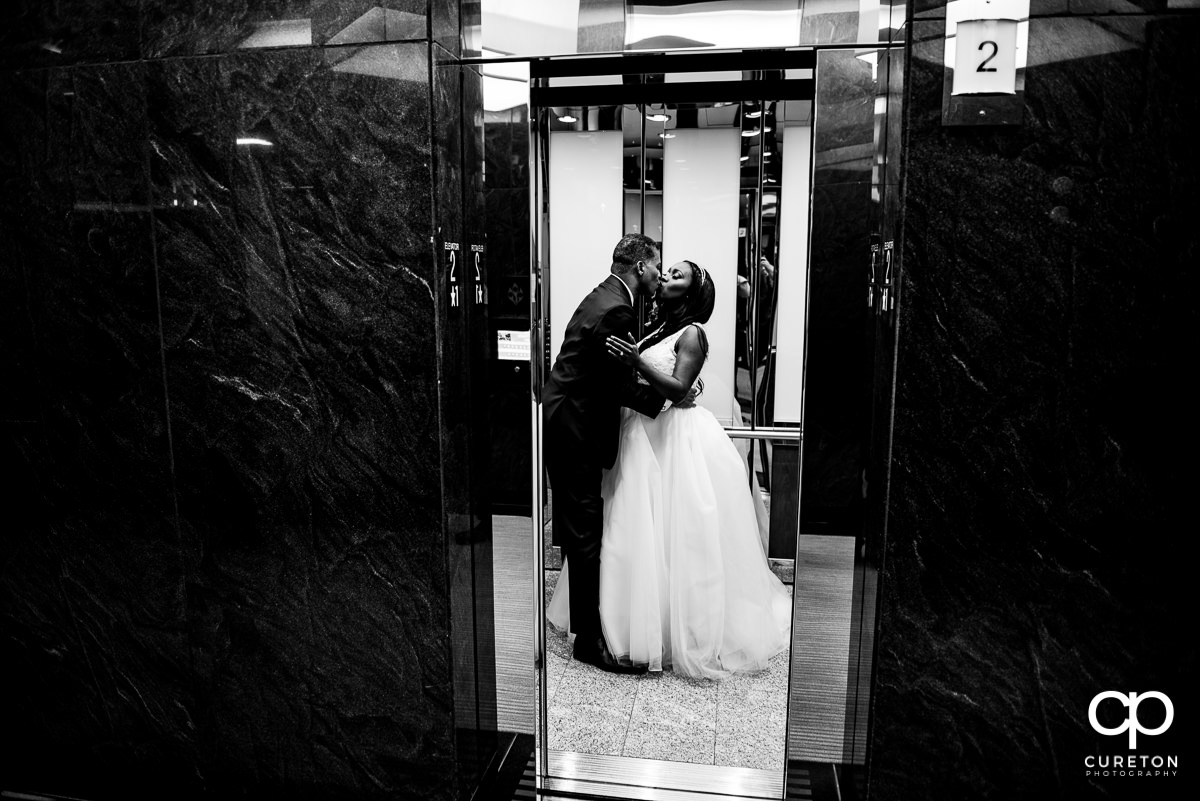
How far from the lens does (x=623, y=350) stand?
3.12 meters

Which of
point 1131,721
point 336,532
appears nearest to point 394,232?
point 336,532

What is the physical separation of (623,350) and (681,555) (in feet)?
2.81

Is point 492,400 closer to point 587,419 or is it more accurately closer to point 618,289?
point 587,419

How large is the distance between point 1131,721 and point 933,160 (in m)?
1.39

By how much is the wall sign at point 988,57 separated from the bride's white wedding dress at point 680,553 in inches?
67.0

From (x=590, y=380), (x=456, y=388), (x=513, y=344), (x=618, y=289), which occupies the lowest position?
(x=590, y=380)

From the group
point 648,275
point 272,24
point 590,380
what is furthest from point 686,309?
point 272,24

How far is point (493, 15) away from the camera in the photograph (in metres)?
2.08

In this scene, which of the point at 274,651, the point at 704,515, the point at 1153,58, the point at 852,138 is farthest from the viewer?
the point at 704,515

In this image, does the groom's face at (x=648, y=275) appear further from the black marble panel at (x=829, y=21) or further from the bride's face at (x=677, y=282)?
the black marble panel at (x=829, y=21)

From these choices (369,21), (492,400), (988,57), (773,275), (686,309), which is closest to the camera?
(988,57)

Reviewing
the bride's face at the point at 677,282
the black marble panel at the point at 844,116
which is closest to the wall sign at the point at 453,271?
the black marble panel at the point at 844,116

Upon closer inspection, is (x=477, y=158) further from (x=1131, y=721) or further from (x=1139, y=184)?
(x=1131, y=721)

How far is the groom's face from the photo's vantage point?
3242 millimetres
